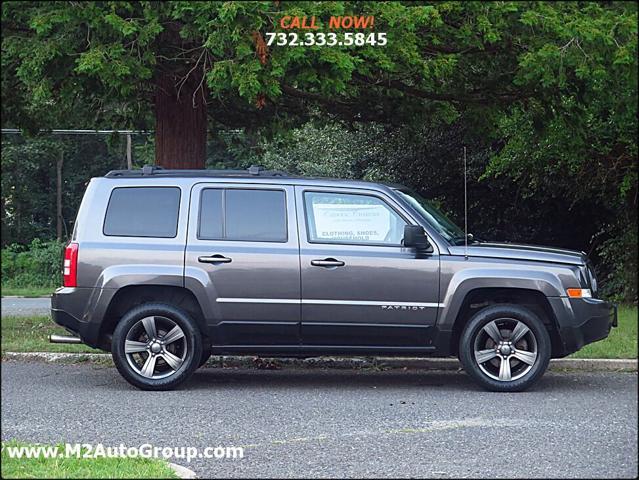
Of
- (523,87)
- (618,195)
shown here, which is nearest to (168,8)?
(523,87)

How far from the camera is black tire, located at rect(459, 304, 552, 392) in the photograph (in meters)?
9.16

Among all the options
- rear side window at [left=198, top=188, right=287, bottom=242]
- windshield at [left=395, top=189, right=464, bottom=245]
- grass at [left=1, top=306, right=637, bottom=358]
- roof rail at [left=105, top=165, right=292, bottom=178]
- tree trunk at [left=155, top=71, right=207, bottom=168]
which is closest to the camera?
rear side window at [left=198, top=188, right=287, bottom=242]

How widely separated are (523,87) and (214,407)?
20.9ft

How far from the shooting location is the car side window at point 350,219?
31.1 feet

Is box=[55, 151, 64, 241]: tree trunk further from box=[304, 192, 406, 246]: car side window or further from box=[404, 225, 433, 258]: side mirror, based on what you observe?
box=[404, 225, 433, 258]: side mirror

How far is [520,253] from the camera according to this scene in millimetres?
9391

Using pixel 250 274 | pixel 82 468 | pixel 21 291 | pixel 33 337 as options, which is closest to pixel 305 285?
pixel 250 274

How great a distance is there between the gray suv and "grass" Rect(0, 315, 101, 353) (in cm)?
156

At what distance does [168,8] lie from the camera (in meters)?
10.7

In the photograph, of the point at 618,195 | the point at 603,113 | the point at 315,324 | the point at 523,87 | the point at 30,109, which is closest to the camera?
A: the point at 315,324

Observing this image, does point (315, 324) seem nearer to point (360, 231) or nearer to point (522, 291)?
point (360, 231)

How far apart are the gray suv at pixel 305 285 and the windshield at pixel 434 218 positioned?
9 centimetres

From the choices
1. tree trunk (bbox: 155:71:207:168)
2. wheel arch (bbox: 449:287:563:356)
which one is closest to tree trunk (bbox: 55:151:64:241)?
tree trunk (bbox: 155:71:207:168)

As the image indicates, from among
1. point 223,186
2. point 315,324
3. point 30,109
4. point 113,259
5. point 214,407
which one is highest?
point 30,109
